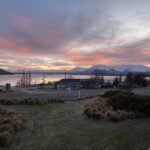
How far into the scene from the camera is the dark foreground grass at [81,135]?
8.34m

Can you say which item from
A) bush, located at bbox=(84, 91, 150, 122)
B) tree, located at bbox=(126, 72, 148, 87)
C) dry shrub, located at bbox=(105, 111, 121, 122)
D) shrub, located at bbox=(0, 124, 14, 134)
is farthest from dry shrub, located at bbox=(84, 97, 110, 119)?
tree, located at bbox=(126, 72, 148, 87)

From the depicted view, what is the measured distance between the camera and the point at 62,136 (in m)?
9.33

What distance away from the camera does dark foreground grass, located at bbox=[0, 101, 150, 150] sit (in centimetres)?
834

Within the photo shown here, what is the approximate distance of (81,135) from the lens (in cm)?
938

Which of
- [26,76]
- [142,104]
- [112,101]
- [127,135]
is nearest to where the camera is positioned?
[127,135]

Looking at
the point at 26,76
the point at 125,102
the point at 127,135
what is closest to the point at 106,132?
the point at 127,135

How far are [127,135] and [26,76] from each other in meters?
42.9

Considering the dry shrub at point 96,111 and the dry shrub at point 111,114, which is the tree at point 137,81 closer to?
the dry shrub at point 96,111

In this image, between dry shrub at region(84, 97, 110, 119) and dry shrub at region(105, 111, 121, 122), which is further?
dry shrub at region(84, 97, 110, 119)

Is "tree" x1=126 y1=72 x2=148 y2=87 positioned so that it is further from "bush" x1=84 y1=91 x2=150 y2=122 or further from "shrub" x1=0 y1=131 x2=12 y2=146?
"shrub" x1=0 y1=131 x2=12 y2=146

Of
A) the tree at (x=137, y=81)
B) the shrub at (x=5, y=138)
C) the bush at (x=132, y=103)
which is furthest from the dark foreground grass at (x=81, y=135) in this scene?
the tree at (x=137, y=81)

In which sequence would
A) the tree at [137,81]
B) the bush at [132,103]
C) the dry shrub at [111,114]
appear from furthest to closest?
the tree at [137,81] → the bush at [132,103] → the dry shrub at [111,114]

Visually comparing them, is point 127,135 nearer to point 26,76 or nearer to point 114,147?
point 114,147

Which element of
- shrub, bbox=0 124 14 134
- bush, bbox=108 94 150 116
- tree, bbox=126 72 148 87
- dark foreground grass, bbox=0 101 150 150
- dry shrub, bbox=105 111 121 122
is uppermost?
tree, bbox=126 72 148 87
